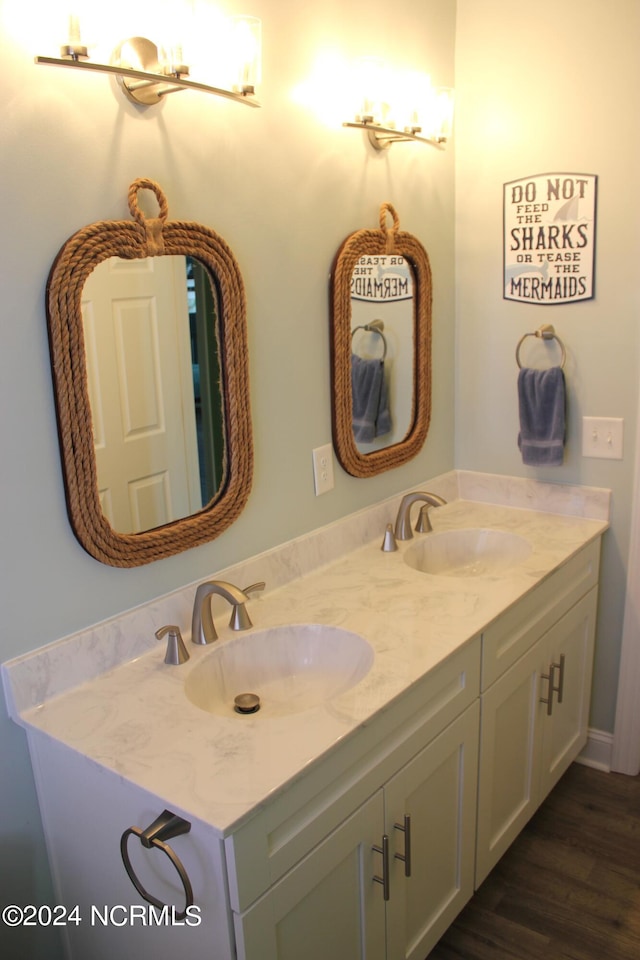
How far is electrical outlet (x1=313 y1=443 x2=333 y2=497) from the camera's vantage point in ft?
6.68

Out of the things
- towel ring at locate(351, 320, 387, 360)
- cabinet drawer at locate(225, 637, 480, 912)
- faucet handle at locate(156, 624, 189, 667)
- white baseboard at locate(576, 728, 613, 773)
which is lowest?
white baseboard at locate(576, 728, 613, 773)

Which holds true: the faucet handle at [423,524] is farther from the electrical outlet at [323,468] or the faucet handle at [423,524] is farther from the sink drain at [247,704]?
the sink drain at [247,704]

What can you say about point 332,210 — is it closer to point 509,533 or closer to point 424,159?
point 424,159

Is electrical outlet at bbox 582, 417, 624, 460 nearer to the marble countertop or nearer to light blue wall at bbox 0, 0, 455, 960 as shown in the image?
the marble countertop

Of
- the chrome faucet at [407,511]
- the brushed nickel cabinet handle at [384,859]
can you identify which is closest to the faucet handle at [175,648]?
the brushed nickel cabinet handle at [384,859]

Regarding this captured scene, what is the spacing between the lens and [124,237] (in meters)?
1.45

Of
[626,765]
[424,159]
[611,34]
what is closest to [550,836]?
[626,765]

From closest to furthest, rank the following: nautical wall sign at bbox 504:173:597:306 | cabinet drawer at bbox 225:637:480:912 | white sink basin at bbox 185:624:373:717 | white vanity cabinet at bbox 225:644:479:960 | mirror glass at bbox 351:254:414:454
→ cabinet drawer at bbox 225:637:480:912, white vanity cabinet at bbox 225:644:479:960, white sink basin at bbox 185:624:373:717, mirror glass at bbox 351:254:414:454, nautical wall sign at bbox 504:173:597:306

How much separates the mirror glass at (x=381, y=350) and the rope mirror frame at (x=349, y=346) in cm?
2

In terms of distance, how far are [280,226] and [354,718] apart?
111cm

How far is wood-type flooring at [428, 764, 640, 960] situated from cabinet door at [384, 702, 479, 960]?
0.13 m

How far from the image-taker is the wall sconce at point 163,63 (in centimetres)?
128

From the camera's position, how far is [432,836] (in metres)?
1.68

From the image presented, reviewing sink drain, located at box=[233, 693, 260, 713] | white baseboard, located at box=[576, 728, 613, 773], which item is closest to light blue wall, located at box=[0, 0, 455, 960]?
sink drain, located at box=[233, 693, 260, 713]
